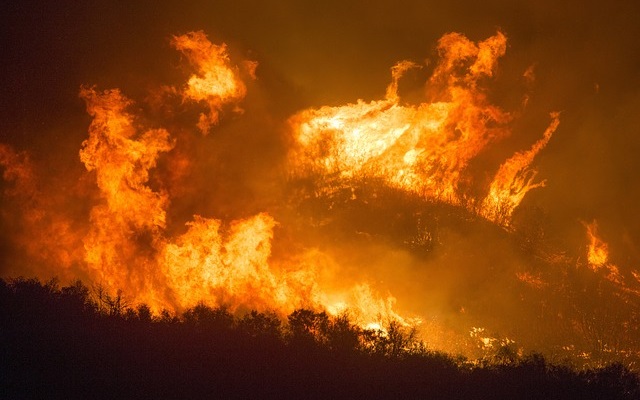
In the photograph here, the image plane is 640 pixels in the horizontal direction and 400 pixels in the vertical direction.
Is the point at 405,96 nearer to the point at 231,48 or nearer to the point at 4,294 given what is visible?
the point at 231,48

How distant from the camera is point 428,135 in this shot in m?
21.8

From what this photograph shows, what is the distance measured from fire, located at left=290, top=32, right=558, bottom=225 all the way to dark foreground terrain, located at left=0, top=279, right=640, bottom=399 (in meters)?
11.0

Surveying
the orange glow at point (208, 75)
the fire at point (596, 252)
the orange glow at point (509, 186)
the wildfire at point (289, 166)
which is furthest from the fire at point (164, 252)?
the fire at point (596, 252)

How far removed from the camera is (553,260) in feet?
64.5

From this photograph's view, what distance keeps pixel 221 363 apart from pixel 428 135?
15578 millimetres

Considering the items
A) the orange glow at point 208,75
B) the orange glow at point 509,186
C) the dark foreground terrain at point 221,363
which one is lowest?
the dark foreground terrain at point 221,363

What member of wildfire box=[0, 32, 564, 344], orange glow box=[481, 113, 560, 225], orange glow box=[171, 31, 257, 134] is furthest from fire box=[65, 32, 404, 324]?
orange glow box=[481, 113, 560, 225]

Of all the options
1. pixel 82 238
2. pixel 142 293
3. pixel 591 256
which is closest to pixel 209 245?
pixel 142 293

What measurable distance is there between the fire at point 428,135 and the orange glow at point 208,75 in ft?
12.0

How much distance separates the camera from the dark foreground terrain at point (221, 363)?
754cm

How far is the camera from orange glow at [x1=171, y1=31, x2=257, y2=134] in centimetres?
1978

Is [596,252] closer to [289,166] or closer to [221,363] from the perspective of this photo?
[289,166]

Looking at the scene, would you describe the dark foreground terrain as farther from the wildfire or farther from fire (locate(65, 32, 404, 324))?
the wildfire

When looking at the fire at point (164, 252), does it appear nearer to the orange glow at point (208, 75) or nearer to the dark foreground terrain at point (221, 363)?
the orange glow at point (208, 75)
